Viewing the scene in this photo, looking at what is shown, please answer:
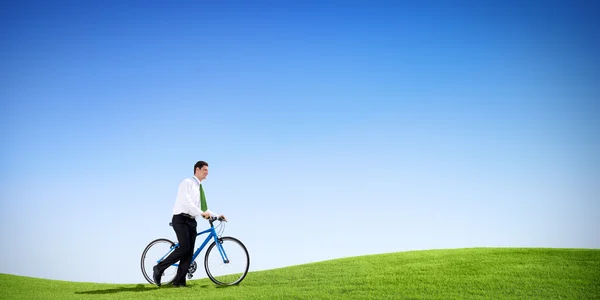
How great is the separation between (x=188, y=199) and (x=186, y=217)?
0.53m

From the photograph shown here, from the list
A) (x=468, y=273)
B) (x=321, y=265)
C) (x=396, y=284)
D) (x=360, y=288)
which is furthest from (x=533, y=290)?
(x=321, y=265)

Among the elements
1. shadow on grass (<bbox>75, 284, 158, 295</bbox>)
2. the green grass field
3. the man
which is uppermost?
the man

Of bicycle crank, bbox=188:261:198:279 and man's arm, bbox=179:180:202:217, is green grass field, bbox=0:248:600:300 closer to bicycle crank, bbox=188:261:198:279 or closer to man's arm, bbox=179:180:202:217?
bicycle crank, bbox=188:261:198:279

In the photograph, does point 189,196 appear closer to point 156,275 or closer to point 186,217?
point 186,217

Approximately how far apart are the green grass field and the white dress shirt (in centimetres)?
165

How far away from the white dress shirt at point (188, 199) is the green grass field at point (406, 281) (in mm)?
1654

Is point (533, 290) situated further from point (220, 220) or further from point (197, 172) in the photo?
point (197, 172)

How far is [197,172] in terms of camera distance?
32.6 feet

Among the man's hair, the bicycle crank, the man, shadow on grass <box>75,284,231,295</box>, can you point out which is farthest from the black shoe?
the man's hair

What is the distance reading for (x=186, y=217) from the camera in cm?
984

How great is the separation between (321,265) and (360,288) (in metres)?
3.64

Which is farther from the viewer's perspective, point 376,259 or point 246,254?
point 376,259

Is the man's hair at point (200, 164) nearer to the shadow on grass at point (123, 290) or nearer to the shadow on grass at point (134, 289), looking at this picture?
the shadow on grass at point (134, 289)

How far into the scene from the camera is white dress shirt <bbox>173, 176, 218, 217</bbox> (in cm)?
959
